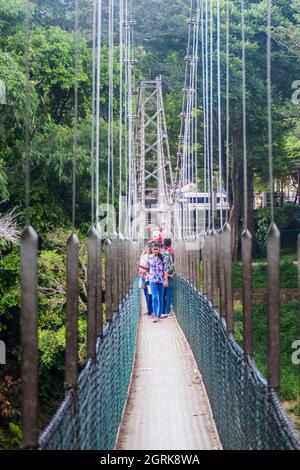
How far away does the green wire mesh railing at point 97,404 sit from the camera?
3.23 metres

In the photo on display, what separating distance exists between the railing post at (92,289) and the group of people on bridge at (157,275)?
23.6 ft

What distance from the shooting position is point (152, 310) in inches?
543

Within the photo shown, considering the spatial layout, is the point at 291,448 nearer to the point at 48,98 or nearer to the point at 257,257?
the point at 48,98

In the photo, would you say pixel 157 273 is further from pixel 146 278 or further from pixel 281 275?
pixel 281 275

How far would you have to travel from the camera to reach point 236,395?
466cm

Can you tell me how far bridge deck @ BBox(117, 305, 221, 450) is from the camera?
5.68 metres

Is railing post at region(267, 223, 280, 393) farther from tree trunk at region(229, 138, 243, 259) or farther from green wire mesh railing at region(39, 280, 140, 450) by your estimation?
tree trunk at region(229, 138, 243, 259)

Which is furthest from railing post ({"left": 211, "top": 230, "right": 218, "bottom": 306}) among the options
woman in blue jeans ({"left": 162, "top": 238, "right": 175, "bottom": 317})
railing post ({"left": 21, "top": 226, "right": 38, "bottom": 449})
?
railing post ({"left": 21, "top": 226, "right": 38, "bottom": 449})

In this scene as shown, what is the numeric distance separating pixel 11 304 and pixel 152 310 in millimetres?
2845

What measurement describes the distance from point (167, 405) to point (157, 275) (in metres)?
5.58

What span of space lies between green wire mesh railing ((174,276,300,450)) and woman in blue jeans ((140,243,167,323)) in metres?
3.74

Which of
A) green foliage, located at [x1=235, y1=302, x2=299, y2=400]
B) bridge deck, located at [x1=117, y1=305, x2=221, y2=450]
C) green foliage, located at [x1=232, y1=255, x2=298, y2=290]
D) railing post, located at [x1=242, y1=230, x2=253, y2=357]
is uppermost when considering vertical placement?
railing post, located at [x1=242, y1=230, x2=253, y2=357]

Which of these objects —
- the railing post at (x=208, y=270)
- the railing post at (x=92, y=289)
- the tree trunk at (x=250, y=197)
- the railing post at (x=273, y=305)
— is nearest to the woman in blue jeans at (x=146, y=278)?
the railing post at (x=208, y=270)

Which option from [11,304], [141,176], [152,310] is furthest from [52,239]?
[141,176]
